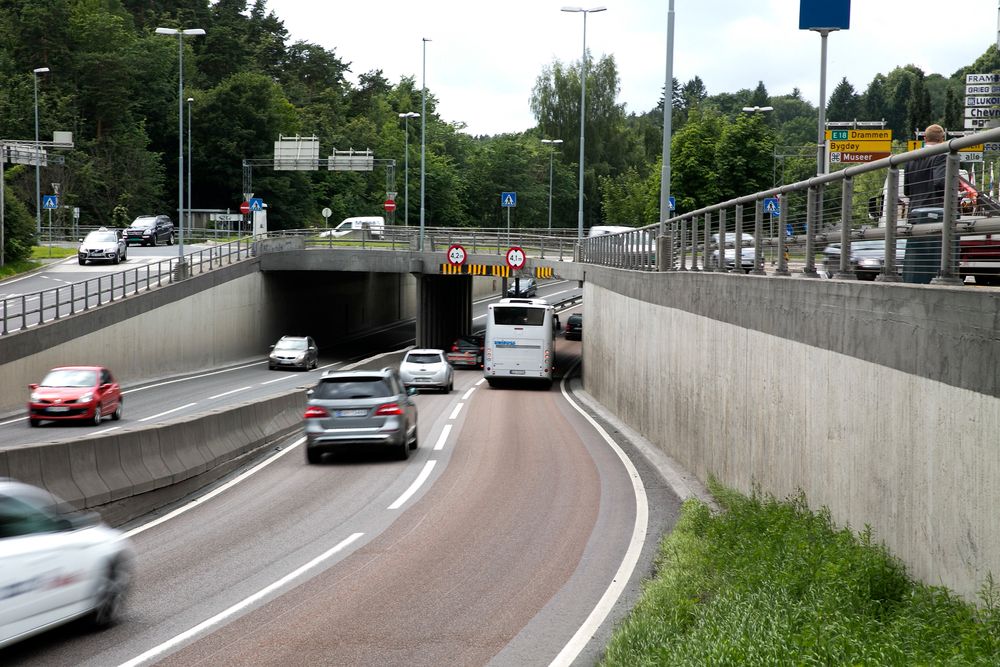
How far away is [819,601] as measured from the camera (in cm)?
821

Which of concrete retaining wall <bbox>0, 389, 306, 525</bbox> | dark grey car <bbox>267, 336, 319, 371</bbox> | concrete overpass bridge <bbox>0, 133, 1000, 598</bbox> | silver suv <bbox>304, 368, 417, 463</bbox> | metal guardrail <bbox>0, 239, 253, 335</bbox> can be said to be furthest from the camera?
dark grey car <bbox>267, 336, 319, 371</bbox>

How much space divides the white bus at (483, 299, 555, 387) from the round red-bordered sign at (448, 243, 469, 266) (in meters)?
13.1

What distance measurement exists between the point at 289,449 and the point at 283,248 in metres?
36.6

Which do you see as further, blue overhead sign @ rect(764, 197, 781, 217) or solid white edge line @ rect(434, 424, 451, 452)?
solid white edge line @ rect(434, 424, 451, 452)

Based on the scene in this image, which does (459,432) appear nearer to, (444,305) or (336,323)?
(444,305)

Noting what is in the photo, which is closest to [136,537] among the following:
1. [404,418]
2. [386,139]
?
[404,418]

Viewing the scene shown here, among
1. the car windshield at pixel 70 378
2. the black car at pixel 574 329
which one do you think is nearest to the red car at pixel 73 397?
the car windshield at pixel 70 378

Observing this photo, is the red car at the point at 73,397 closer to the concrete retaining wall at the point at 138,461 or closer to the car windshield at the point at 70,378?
the car windshield at the point at 70,378

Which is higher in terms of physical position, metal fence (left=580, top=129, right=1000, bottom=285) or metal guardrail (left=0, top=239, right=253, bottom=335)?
metal fence (left=580, top=129, right=1000, bottom=285)

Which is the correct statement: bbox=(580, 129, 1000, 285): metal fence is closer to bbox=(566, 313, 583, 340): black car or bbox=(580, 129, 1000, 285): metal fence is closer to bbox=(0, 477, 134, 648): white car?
bbox=(0, 477, 134, 648): white car

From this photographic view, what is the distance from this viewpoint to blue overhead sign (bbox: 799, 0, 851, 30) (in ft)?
59.7

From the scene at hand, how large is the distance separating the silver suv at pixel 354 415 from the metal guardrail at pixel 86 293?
17420mm

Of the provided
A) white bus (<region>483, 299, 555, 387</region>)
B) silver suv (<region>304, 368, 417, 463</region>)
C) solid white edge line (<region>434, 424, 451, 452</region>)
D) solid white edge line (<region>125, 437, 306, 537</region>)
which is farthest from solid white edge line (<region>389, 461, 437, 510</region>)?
white bus (<region>483, 299, 555, 387</region>)

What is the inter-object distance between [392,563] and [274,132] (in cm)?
9389
